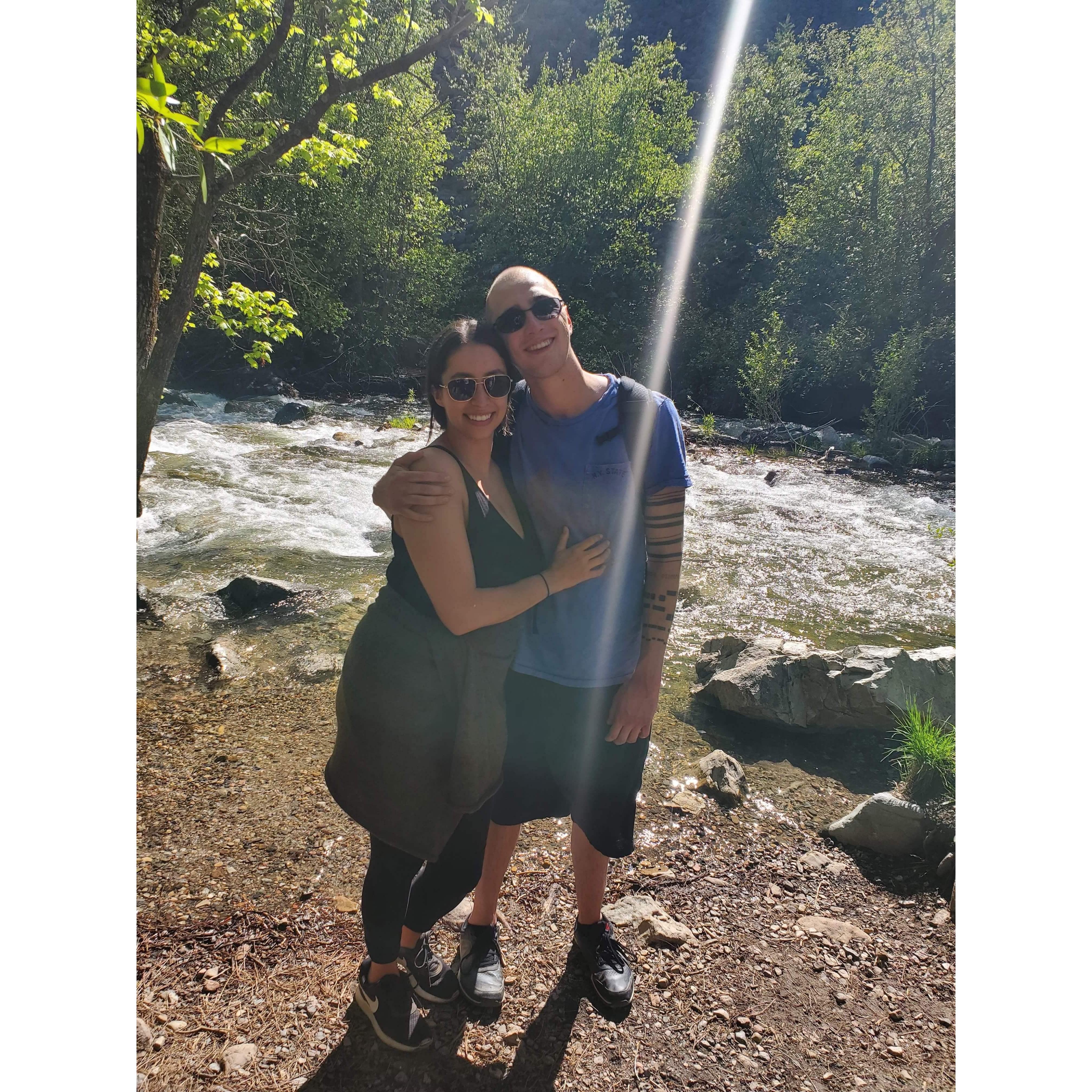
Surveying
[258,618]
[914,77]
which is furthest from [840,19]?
[258,618]

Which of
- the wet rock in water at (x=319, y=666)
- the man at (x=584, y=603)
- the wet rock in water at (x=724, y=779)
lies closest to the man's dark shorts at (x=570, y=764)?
the man at (x=584, y=603)

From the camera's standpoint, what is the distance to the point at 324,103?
5508 mm

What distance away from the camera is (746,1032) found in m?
2.05

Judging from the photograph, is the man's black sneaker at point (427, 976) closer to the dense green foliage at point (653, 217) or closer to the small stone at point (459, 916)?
the small stone at point (459, 916)

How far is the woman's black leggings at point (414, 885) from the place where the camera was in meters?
1.78

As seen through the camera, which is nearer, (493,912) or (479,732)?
(479,732)

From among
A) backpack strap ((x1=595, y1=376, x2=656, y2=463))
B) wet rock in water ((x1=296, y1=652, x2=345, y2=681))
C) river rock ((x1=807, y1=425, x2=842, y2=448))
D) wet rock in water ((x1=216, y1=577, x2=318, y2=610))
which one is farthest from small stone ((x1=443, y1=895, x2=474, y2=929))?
river rock ((x1=807, y1=425, x2=842, y2=448))

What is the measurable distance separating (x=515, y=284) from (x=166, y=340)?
15.3 ft

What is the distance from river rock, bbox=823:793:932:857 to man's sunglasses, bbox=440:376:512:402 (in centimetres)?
243

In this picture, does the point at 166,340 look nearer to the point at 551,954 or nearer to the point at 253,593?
the point at 253,593

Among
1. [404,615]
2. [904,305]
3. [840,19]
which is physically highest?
[840,19]
